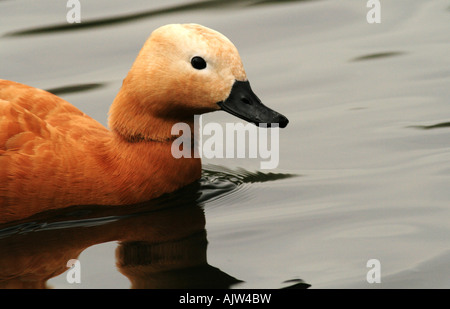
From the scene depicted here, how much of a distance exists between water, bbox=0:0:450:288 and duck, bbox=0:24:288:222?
16 centimetres

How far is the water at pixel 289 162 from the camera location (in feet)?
18.7

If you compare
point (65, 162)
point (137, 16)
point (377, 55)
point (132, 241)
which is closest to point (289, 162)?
point (132, 241)

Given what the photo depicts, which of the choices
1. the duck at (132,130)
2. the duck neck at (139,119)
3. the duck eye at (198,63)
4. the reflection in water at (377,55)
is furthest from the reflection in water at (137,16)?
the duck eye at (198,63)

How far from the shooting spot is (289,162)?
7262mm

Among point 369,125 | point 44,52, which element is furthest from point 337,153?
point 44,52

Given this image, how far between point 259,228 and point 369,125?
1983 millimetres

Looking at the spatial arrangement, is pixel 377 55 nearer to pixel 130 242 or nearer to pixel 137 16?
pixel 137 16

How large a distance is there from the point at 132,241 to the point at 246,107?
119cm

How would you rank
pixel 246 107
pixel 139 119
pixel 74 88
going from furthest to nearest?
pixel 74 88, pixel 139 119, pixel 246 107

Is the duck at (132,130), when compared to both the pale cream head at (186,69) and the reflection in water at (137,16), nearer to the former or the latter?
the pale cream head at (186,69)

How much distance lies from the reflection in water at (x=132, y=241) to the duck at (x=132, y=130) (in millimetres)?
97

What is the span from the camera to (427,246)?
5.82m

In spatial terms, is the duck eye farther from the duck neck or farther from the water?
the water
